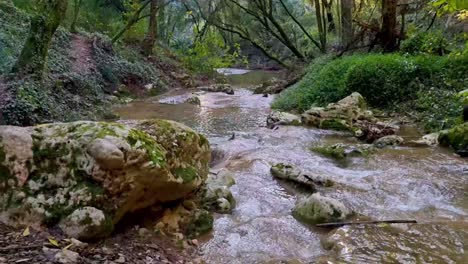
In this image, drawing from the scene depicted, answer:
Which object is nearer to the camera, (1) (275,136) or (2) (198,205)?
(2) (198,205)

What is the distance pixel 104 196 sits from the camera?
3.17 meters

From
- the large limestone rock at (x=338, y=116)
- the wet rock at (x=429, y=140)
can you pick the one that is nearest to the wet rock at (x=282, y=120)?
the large limestone rock at (x=338, y=116)

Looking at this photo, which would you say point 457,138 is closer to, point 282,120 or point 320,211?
point 282,120

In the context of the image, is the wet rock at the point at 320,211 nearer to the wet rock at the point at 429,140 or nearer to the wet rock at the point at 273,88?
the wet rock at the point at 429,140

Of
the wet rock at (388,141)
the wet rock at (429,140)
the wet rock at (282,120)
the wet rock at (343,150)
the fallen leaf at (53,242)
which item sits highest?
the fallen leaf at (53,242)

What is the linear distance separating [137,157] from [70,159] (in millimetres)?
521

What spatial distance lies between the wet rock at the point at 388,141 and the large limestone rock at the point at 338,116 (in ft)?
4.61

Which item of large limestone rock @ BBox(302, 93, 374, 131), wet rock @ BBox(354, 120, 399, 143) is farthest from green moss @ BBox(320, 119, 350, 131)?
wet rock @ BBox(354, 120, 399, 143)

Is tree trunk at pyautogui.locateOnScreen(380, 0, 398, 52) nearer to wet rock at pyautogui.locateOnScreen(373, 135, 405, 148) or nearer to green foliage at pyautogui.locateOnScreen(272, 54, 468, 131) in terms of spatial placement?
green foliage at pyautogui.locateOnScreen(272, 54, 468, 131)

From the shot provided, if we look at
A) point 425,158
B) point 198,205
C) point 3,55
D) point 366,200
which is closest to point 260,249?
point 198,205

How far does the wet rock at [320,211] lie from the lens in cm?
407

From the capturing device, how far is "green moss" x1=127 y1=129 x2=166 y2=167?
3373 millimetres

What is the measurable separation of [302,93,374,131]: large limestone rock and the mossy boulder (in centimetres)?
206

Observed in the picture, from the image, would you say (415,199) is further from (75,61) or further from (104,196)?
(75,61)
